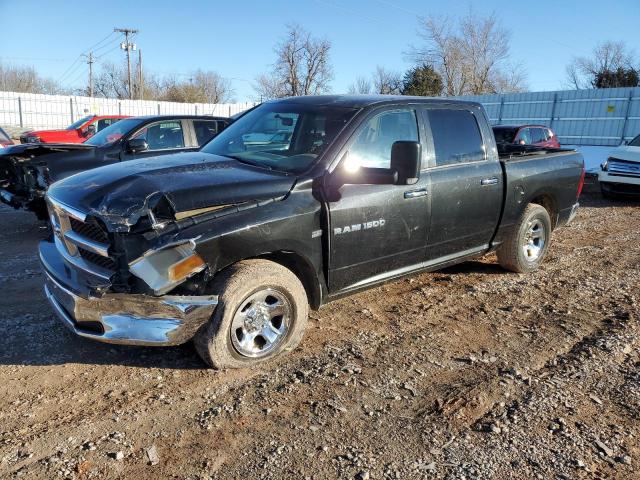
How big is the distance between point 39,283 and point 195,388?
283 centimetres

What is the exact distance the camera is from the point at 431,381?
341 centimetres

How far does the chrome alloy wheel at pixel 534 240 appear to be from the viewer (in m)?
5.72

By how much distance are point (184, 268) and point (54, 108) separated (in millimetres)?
32565

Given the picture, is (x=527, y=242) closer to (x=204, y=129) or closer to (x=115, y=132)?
(x=204, y=129)

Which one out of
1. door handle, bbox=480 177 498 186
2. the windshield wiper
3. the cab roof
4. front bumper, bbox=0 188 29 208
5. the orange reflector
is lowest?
front bumper, bbox=0 188 29 208

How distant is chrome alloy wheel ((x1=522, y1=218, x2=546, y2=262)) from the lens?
5719 millimetres

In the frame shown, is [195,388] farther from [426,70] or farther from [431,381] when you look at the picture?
[426,70]

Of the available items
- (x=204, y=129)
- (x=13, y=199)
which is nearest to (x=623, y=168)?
(x=204, y=129)

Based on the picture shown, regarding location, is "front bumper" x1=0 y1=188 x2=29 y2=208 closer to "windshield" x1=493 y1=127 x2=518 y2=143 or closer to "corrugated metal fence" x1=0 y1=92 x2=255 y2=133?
"windshield" x1=493 y1=127 x2=518 y2=143

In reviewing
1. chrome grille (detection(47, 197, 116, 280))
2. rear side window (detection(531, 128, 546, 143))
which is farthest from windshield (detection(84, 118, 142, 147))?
rear side window (detection(531, 128, 546, 143))

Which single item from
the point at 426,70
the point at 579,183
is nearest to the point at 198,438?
the point at 579,183

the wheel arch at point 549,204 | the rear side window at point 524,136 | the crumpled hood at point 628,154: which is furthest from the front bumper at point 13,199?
the crumpled hood at point 628,154

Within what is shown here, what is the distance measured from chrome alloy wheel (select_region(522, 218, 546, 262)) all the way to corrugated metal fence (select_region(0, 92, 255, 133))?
28713 mm

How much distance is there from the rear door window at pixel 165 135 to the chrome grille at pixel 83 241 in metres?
4.87
